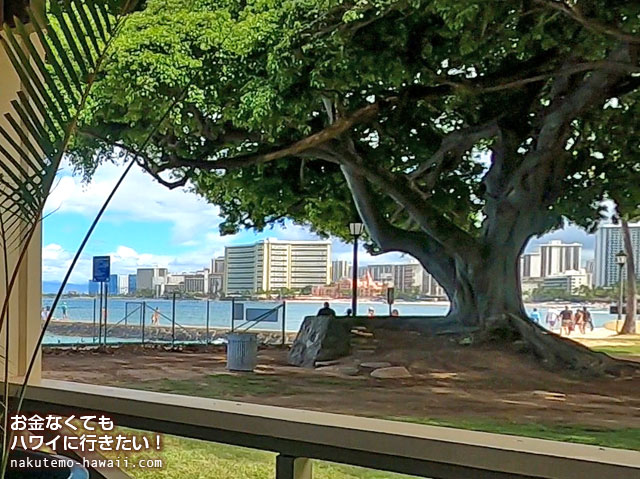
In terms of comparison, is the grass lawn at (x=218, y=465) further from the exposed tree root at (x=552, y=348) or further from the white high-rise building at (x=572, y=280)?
the exposed tree root at (x=552, y=348)

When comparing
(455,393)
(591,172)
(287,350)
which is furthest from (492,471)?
(591,172)

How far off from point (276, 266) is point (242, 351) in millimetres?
503

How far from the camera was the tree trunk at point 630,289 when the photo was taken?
2.82 m

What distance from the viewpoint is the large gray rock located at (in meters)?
3.42

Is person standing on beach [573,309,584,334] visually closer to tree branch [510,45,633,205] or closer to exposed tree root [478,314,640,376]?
exposed tree root [478,314,640,376]

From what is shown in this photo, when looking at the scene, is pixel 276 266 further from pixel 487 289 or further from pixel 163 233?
pixel 487 289

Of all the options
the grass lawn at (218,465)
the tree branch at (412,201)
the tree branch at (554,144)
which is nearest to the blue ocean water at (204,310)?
the tree branch at (412,201)

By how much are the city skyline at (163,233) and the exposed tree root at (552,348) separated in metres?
0.43

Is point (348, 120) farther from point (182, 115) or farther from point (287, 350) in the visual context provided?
point (287, 350)

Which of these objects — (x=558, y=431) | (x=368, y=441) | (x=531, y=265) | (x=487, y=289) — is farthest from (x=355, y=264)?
(x=368, y=441)

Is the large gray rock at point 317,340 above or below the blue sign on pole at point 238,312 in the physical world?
below

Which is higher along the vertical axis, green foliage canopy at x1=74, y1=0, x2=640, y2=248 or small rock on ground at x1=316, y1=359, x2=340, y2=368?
green foliage canopy at x1=74, y1=0, x2=640, y2=248

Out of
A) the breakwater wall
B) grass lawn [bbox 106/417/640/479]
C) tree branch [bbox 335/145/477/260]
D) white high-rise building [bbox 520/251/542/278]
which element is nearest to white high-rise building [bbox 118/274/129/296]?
the breakwater wall

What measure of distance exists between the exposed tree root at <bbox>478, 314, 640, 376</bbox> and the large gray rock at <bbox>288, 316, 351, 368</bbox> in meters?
0.76
